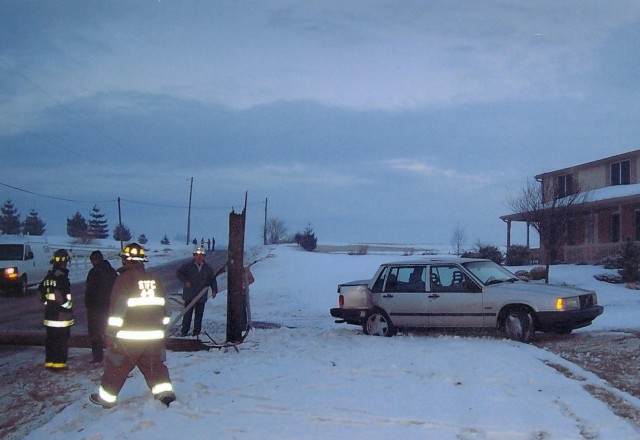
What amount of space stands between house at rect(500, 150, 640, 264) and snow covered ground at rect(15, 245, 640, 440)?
1753 cm

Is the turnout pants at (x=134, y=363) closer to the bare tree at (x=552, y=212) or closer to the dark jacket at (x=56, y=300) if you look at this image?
the dark jacket at (x=56, y=300)

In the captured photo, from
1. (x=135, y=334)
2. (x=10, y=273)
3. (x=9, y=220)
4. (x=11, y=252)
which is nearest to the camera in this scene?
(x=135, y=334)

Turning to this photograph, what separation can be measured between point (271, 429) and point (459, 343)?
17.5ft

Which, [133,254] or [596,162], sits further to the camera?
[596,162]

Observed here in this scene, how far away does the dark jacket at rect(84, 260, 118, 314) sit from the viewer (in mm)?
9711

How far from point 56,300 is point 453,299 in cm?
665

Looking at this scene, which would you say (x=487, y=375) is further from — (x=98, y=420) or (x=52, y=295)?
(x=52, y=295)

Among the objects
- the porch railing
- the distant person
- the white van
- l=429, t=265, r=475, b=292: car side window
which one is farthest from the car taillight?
the porch railing

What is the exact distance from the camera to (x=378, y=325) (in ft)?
40.7

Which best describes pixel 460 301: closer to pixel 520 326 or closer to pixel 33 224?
pixel 520 326

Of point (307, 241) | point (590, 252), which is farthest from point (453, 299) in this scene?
point (307, 241)

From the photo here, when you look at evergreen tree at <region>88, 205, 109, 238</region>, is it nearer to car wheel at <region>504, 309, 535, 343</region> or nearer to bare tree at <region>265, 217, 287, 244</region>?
bare tree at <region>265, 217, 287, 244</region>

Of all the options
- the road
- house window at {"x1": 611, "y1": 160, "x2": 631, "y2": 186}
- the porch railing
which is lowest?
the road

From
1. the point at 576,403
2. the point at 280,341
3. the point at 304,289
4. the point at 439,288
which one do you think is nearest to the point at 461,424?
the point at 576,403
